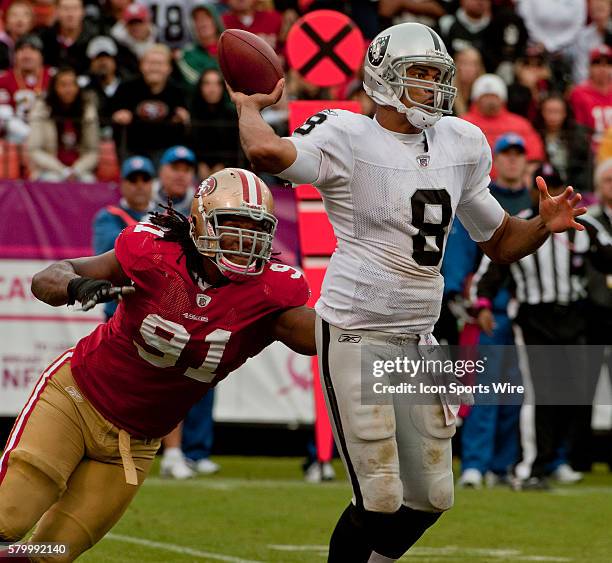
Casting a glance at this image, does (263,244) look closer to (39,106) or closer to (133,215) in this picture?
(133,215)

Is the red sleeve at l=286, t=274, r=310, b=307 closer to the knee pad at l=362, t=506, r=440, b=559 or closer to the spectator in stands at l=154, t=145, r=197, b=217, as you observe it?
the knee pad at l=362, t=506, r=440, b=559

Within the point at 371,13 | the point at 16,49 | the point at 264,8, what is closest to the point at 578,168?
the point at 371,13

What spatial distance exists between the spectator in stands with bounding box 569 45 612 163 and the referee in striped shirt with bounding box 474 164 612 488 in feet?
10.1

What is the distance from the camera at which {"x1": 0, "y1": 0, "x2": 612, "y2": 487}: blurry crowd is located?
8.66m

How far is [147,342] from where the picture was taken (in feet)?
15.1

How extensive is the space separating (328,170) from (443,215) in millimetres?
413

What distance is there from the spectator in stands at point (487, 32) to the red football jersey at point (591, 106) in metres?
0.81

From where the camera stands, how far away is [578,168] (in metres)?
10.5

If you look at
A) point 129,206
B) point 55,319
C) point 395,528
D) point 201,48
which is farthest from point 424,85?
point 201,48

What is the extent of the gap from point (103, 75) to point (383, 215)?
6948 mm

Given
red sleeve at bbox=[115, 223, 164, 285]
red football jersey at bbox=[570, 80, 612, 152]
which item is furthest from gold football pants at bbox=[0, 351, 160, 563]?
red football jersey at bbox=[570, 80, 612, 152]

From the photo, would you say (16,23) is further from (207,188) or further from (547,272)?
(207,188)

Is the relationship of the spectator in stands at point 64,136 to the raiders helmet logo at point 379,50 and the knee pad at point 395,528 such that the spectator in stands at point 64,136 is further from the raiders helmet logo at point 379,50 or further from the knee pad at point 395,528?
the knee pad at point 395,528

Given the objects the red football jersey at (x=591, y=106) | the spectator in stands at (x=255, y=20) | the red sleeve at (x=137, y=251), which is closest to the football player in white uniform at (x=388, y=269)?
the red sleeve at (x=137, y=251)
